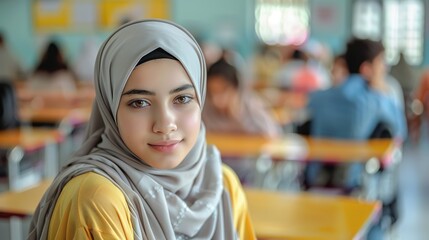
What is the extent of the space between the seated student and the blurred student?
360 centimetres

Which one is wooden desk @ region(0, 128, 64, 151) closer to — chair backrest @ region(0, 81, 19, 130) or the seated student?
chair backrest @ region(0, 81, 19, 130)

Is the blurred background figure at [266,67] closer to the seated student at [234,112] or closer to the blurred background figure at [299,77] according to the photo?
the blurred background figure at [299,77]

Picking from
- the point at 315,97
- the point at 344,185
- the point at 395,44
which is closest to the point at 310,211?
the point at 344,185

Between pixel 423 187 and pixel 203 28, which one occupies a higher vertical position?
pixel 203 28

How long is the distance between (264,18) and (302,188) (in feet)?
21.5

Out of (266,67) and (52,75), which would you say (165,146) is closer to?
(52,75)

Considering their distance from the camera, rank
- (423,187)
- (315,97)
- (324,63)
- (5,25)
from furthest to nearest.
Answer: (5,25) → (324,63) → (423,187) → (315,97)

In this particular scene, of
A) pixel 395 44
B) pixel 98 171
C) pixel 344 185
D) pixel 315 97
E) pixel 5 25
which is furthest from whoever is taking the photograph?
pixel 5 25

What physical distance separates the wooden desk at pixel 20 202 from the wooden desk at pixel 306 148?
145 centimetres

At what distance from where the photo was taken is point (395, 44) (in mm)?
10297

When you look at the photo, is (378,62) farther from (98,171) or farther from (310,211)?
(98,171)

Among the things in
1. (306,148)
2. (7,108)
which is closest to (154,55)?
(306,148)

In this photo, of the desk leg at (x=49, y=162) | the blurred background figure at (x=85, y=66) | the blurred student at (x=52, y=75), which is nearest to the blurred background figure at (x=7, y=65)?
the blurred background figure at (x=85, y=66)

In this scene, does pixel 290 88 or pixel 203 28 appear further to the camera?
pixel 203 28
